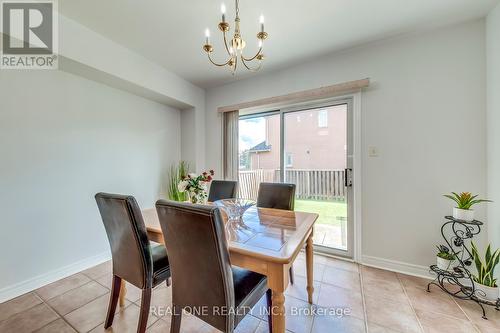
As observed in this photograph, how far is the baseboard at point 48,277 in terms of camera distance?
1765mm

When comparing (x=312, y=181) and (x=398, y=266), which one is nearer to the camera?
(x=398, y=266)

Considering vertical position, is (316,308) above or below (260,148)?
below

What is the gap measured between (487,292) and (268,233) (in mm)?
1928

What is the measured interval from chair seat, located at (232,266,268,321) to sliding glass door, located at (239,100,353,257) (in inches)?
66.9

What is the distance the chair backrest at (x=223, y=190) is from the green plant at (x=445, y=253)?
2062 mm

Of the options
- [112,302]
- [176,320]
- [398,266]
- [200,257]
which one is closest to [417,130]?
[398,266]

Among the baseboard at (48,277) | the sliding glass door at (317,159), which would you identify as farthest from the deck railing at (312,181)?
the baseboard at (48,277)

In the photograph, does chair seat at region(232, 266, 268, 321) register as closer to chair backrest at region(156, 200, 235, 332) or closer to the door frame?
chair backrest at region(156, 200, 235, 332)

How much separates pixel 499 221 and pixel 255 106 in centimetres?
275

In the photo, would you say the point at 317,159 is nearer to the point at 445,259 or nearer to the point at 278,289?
the point at 445,259

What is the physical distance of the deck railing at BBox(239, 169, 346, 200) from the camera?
260 centimetres

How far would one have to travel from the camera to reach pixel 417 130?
6.89 feet

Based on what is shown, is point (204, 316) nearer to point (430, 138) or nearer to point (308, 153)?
point (308, 153)

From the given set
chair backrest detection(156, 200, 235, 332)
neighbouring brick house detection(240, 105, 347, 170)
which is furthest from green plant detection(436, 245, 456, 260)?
chair backrest detection(156, 200, 235, 332)
